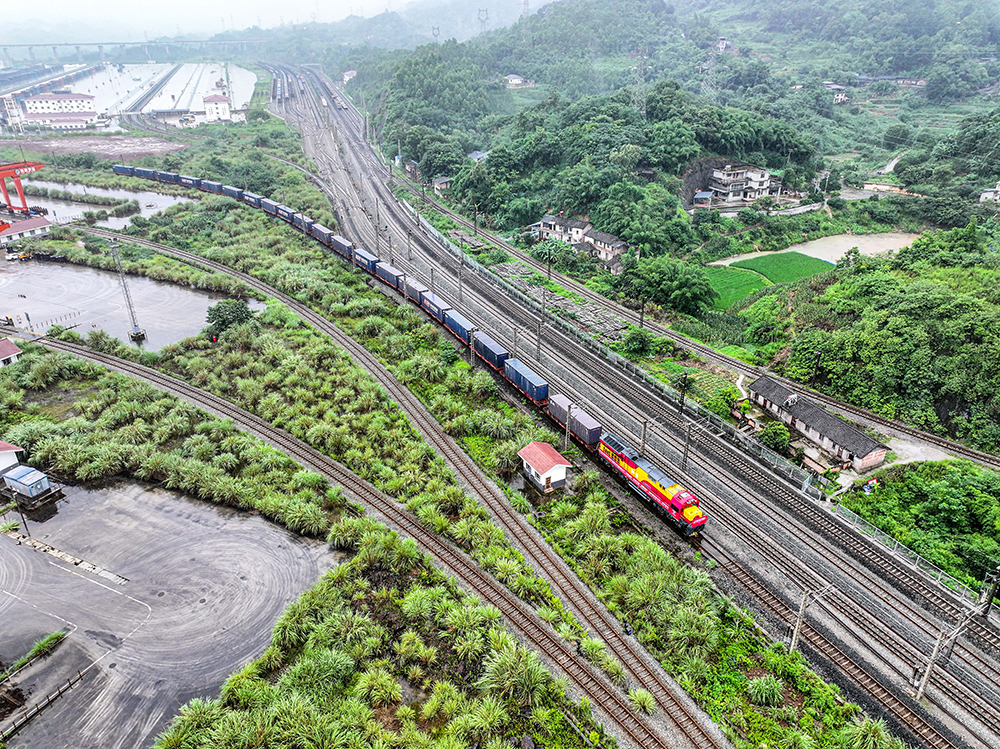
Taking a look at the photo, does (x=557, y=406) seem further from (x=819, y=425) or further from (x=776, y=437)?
(x=819, y=425)

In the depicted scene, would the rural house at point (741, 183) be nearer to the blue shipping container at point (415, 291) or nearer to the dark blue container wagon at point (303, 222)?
the blue shipping container at point (415, 291)

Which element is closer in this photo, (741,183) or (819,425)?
(819,425)

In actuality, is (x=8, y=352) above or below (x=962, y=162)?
below

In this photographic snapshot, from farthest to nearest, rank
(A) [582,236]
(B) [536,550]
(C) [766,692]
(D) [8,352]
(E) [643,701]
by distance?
(A) [582,236]
(D) [8,352]
(B) [536,550]
(C) [766,692]
(E) [643,701]

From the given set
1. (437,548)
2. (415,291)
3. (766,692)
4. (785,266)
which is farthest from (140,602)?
(785,266)

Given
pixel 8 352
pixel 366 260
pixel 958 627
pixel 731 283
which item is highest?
pixel 366 260

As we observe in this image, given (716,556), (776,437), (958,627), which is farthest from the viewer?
(776,437)

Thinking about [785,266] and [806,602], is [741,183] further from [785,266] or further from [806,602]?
[806,602]

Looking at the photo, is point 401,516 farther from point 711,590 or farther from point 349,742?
point 711,590
